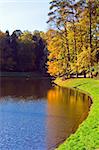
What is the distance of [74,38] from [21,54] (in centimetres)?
5224

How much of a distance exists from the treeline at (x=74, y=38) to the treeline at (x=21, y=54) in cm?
4095

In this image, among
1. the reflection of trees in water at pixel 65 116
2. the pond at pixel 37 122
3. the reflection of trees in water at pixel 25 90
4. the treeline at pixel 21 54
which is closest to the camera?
the pond at pixel 37 122

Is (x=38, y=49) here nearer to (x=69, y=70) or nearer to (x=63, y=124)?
(x=69, y=70)

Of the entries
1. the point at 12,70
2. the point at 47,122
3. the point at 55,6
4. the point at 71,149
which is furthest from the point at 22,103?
the point at 12,70

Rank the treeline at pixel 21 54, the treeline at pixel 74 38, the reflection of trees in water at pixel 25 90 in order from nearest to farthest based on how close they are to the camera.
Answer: the reflection of trees in water at pixel 25 90 < the treeline at pixel 74 38 < the treeline at pixel 21 54

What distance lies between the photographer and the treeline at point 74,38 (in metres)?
60.7

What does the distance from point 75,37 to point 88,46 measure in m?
4.05

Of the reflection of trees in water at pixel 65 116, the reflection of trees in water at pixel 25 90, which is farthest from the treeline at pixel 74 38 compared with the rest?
the reflection of trees in water at pixel 65 116

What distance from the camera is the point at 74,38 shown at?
6706cm

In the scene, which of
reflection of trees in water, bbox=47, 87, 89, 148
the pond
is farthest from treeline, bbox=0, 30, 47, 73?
the pond

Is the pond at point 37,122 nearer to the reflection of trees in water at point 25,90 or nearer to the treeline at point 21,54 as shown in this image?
the reflection of trees in water at point 25,90

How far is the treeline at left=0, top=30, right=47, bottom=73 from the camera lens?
4454 inches

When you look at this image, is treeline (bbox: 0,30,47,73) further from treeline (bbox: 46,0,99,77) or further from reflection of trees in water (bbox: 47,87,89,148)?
reflection of trees in water (bbox: 47,87,89,148)

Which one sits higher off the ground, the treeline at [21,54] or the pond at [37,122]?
the treeline at [21,54]
